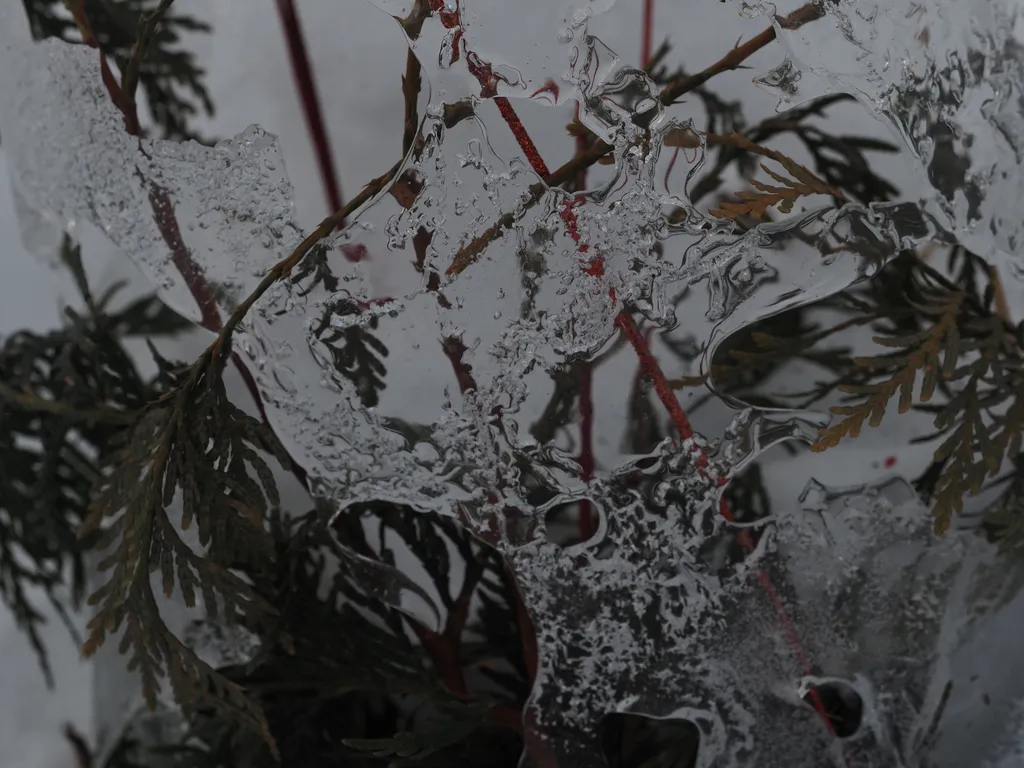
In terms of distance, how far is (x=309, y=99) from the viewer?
0.41m

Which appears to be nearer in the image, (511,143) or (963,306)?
(511,143)

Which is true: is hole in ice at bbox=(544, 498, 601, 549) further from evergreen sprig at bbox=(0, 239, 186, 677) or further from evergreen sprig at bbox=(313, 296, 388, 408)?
evergreen sprig at bbox=(0, 239, 186, 677)

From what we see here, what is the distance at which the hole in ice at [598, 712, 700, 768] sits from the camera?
452 mm

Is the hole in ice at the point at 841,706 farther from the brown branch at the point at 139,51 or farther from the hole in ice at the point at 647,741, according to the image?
the brown branch at the point at 139,51

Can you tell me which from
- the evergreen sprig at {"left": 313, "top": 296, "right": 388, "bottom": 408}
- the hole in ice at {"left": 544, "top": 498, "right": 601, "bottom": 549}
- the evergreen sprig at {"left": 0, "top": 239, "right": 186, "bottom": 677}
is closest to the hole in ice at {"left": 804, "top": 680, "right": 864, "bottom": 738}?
the hole in ice at {"left": 544, "top": 498, "right": 601, "bottom": 549}

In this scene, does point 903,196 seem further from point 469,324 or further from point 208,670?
point 208,670

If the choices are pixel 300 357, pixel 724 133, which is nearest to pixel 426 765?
pixel 300 357

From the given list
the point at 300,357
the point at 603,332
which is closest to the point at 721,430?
the point at 603,332

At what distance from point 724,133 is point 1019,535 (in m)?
0.24

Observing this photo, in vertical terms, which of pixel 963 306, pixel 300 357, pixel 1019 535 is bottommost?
pixel 1019 535

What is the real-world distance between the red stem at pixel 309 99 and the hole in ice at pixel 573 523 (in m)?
0.15

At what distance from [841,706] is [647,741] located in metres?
0.09

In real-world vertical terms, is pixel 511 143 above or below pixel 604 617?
above

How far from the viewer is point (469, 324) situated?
0.36m
